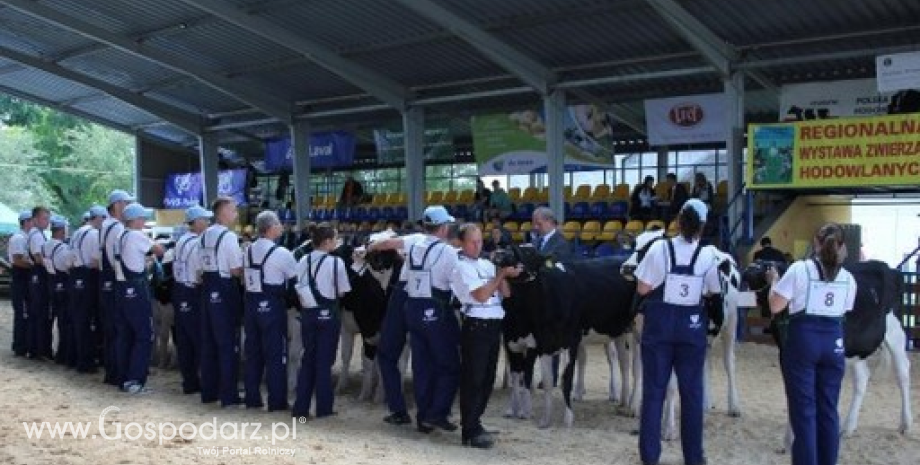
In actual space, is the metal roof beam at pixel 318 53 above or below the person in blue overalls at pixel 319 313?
above

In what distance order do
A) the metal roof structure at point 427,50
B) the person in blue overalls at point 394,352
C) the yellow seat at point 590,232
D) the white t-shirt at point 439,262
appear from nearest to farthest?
the white t-shirt at point 439,262, the person in blue overalls at point 394,352, the metal roof structure at point 427,50, the yellow seat at point 590,232

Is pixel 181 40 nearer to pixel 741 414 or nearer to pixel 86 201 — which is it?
pixel 741 414

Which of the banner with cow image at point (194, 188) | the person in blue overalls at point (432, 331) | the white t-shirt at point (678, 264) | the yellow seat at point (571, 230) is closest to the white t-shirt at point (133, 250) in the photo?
the person in blue overalls at point (432, 331)

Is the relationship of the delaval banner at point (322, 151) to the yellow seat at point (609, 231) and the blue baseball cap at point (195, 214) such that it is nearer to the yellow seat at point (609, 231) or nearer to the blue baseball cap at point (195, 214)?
the yellow seat at point (609, 231)

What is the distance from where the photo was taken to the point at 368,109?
958 inches

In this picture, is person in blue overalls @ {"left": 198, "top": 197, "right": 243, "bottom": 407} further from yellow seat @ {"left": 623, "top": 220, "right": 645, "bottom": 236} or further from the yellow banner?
yellow seat @ {"left": 623, "top": 220, "right": 645, "bottom": 236}

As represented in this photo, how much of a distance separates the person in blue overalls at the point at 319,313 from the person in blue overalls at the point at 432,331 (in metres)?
0.77

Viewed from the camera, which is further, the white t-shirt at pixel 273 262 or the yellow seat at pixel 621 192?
the yellow seat at pixel 621 192

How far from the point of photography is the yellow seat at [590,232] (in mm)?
20141

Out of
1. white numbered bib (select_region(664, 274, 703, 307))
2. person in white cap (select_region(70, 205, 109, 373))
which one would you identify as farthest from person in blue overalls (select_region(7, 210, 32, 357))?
white numbered bib (select_region(664, 274, 703, 307))

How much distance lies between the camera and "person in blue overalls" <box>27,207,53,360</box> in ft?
41.9

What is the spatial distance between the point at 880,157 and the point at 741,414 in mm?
7428

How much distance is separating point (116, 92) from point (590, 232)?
51.9 feet

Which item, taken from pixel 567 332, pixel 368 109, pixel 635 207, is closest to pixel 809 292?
pixel 567 332
